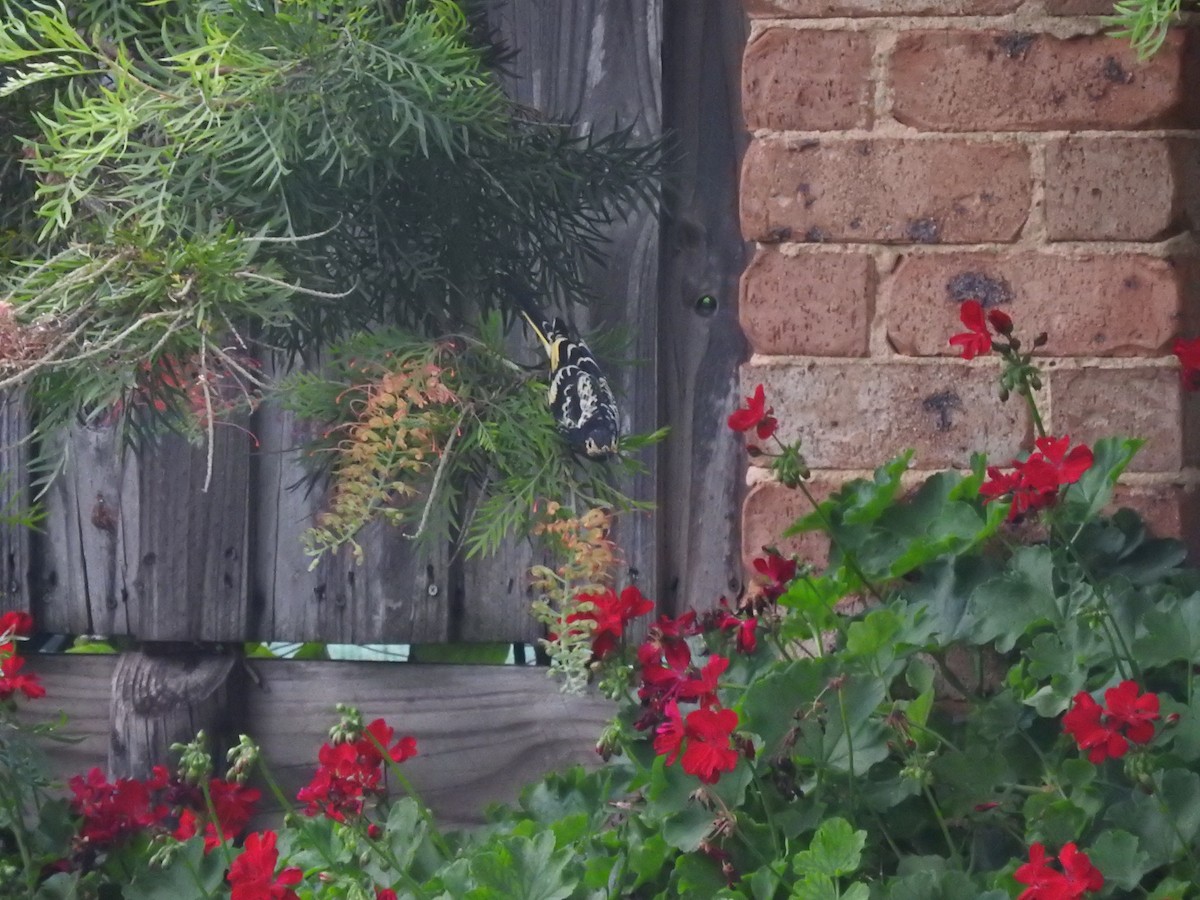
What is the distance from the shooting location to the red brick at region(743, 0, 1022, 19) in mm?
1003

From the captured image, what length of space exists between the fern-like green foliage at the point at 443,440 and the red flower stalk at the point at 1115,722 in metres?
0.56

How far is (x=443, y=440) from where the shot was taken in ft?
3.93

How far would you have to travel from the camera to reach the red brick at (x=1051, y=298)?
3.29 feet

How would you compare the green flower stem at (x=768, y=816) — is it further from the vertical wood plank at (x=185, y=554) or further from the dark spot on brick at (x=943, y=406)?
the vertical wood plank at (x=185, y=554)

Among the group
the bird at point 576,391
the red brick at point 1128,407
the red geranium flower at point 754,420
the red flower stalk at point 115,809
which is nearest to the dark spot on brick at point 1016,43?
the red brick at point 1128,407

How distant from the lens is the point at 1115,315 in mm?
1008

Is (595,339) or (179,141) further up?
(179,141)

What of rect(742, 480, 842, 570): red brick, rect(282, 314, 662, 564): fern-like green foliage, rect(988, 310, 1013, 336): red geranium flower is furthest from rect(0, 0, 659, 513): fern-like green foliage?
rect(988, 310, 1013, 336): red geranium flower

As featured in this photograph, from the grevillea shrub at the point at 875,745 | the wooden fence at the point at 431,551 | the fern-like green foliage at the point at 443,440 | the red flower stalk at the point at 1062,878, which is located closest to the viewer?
the red flower stalk at the point at 1062,878

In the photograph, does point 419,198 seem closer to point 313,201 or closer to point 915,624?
point 313,201

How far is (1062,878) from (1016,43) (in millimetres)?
620

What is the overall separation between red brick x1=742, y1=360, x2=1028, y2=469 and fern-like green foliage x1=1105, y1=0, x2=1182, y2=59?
0.26 meters

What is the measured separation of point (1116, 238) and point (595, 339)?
19.3 inches

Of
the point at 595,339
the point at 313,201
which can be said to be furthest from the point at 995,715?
the point at 313,201
